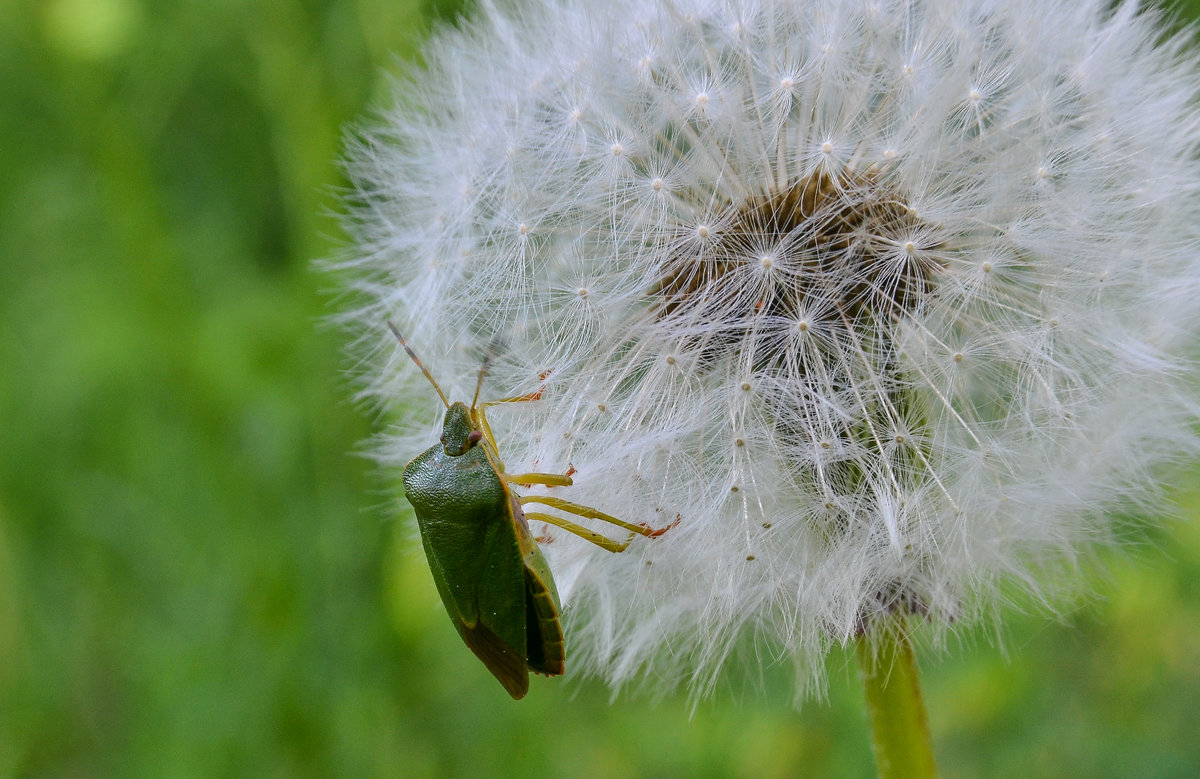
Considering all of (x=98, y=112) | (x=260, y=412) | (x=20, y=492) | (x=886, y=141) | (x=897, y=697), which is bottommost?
(x=897, y=697)

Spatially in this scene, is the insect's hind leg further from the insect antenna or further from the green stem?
the green stem

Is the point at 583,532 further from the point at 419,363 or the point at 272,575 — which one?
the point at 272,575

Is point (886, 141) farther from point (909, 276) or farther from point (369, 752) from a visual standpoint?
point (369, 752)

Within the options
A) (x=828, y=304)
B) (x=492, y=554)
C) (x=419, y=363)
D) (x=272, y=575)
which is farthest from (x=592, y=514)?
(x=272, y=575)

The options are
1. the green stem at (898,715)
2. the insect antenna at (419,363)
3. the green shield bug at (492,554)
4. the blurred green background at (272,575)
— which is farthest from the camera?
the blurred green background at (272,575)

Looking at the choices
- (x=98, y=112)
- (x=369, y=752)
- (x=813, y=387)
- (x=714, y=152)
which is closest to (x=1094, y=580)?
(x=813, y=387)

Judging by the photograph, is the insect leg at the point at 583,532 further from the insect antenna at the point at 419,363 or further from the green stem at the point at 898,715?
the green stem at the point at 898,715

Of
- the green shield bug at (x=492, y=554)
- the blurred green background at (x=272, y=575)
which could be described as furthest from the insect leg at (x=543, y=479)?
the blurred green background at (x=272, y=575)

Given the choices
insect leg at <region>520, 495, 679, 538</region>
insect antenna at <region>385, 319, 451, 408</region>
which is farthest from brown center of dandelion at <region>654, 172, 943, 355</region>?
insect antenna at <region>385, 319, 451, 408</region>
